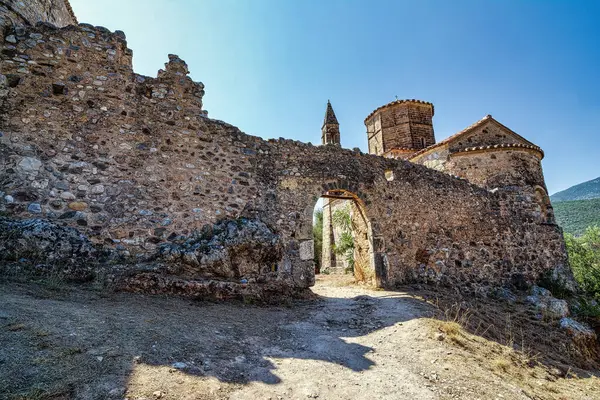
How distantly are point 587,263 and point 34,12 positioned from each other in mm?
26468

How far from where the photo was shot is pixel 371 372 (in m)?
3.92

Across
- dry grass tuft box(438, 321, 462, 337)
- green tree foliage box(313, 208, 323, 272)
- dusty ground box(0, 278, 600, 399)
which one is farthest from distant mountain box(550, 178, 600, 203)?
dusty ground box(0, 278, 600, 399)

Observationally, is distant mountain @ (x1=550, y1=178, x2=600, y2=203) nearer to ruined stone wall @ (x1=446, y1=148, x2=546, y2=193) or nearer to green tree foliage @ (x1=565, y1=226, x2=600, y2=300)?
green tree foliage @ (x1=565, y1=226, x2=600, y2=300)

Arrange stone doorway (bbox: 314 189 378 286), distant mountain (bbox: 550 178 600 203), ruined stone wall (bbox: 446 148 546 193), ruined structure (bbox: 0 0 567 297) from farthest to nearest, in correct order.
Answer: distant mountain (bbox: 550 178 600 203)
ruined stone wall (bbox: 446 148 546 193)
stone doorway (bbox: 314 189 378 286)
ruined structure (bbox: 0 0 567 297)

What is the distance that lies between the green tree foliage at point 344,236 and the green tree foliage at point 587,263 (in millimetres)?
9556

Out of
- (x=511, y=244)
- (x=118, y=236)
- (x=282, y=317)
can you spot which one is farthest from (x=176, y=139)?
(x=511, y=244)

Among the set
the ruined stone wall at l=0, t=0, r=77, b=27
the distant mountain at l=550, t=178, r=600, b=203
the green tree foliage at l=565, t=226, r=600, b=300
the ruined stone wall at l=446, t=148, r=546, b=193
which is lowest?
the green tree foliage at l=565, t=226, r=600, b=300

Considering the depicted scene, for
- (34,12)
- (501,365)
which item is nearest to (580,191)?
(501,365)

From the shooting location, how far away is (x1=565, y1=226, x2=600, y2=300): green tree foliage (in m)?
14.4

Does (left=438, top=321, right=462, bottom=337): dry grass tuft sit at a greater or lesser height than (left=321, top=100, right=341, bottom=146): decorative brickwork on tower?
lesser

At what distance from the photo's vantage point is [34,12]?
8.03 m

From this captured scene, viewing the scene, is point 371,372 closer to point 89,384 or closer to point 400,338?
point 400,338

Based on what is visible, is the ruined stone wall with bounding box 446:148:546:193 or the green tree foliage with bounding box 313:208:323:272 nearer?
the ruined stone wall with bounding box 446:148:546:193

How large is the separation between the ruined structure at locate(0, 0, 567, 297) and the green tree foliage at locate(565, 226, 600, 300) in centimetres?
859
